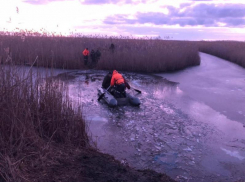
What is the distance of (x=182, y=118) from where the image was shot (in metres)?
8.39

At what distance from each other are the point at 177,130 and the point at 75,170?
4.10 metres

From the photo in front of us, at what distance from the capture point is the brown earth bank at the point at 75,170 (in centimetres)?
361

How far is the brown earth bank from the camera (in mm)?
3615

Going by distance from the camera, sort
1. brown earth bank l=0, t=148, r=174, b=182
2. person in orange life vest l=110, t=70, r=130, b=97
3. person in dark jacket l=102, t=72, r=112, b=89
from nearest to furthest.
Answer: brown earth bank l=0, t=148, r=174, b=182, person in orange life vest l=110, t=70, r=130, b=97, person in dark jacket l=102, t=72, r=112, b=89

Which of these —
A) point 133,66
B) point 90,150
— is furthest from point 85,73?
point 90,150

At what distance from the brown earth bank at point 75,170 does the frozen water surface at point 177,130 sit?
95cm

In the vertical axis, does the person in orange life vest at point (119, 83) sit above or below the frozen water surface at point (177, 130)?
above

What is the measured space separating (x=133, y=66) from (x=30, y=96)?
42.5 feet

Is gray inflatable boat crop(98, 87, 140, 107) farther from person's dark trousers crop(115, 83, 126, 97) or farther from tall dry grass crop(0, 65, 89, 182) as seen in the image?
tall dry grass crop(0, 65, 89, 182)

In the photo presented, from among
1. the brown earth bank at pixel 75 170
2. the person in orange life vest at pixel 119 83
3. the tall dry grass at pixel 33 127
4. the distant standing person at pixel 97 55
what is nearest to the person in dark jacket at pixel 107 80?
the person in orange life vest at pixel 119 83

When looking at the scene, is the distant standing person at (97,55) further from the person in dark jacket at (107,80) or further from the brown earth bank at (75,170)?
the brown earth bank at (75,170)

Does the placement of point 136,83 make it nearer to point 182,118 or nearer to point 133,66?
point 133,66

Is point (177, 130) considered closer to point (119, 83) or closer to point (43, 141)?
point (119, 83)

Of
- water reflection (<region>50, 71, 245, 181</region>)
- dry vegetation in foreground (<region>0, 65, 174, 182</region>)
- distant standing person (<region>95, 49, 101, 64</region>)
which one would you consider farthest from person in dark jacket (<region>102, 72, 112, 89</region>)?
distant standing person (<region>95, 49, 101, 64</region>)
